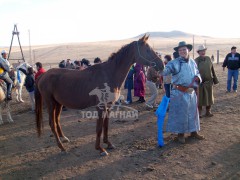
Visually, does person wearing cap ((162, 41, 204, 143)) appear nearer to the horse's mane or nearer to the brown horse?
the brown horse

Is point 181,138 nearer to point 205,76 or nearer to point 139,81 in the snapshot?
point 205,76

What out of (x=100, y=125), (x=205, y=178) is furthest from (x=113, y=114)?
(x=205, y=178)

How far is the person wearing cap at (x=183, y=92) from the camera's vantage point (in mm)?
4836

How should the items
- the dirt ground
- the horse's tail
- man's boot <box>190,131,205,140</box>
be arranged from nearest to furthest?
1. the dirt ground
2. man's boot <box>190,131,205,140</box>
3. the horse's tail

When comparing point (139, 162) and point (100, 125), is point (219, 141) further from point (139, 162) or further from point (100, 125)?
point (100, 125)

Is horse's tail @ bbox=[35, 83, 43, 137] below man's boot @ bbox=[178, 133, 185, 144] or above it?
above

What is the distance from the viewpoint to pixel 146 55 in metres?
4.83

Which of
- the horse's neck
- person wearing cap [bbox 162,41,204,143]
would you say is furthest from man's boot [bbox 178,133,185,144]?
the horse's neck

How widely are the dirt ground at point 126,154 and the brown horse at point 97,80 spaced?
17.4 inches

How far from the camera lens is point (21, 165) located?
4637mm

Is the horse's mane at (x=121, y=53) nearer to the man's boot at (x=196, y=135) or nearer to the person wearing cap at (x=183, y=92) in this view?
the person wearing cap at (x=183, y=92)

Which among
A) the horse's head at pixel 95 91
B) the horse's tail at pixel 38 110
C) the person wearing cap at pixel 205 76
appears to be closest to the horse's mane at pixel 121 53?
the horse's head at pixel 95 91

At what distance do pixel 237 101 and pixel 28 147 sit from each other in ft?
26.0

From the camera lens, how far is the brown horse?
4.86 metres
